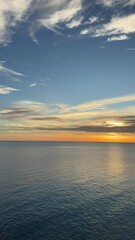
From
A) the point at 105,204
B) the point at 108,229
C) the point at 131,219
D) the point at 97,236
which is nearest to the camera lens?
the point at 97,236

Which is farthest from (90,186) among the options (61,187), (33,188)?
(33,188)

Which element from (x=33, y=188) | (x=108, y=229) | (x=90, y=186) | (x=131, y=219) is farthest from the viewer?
(x=90, y=186)

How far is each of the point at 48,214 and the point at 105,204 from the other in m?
18.3

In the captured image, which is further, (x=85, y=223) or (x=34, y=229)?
(x=85, y=223)

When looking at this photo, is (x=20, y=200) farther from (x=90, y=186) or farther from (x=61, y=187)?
(x=90, y=186)

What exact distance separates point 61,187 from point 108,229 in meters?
39.1

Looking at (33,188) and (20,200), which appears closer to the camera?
(20,200)

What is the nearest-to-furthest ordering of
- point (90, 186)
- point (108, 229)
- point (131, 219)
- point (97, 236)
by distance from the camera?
point (97, 236) < point (108, 229) < point (131, 219) < point (90, 186)

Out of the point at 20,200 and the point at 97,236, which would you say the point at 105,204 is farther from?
the point at 20,200

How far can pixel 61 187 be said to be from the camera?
88875 millimetres

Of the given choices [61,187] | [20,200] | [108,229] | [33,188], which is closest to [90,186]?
[61,187]

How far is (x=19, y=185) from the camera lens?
290 ft

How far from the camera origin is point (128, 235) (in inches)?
1925

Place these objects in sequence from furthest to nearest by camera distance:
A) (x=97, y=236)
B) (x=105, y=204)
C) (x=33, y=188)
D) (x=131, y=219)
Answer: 1. (x=33, y=188)
2. (x=105, y=204)
3. (x=131, y=219)
4. (x=97, y=236)
